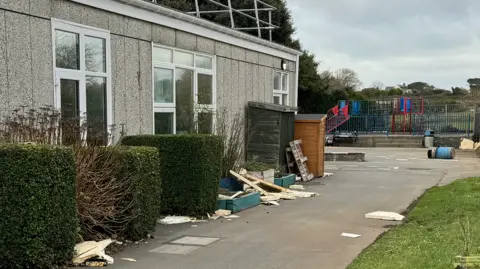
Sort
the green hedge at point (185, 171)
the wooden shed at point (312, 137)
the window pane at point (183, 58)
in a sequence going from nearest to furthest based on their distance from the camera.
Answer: the green hedge at point (185, 171), the window pane at point (183, 58), the wooden shed at point (312, 137)

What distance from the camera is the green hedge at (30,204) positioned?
498cm

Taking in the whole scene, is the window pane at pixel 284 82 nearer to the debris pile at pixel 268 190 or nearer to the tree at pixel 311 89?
the debris pile at pixel 268 190

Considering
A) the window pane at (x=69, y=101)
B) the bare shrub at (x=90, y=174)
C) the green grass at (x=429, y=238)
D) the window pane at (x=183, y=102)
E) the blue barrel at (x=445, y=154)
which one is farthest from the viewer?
the blue barrel at (x=445, y=154)

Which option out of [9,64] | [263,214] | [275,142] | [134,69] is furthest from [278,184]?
[9,64]

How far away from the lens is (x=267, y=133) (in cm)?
1340

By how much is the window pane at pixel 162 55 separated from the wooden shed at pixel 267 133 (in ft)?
11.9

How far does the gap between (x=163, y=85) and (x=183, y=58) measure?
0.94m

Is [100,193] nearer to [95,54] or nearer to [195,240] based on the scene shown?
[195,240]

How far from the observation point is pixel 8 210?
4980 millimetres

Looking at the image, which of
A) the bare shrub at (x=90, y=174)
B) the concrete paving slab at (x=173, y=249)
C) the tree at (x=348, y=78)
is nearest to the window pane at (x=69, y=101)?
the bare shrub at (x=90, y=174)

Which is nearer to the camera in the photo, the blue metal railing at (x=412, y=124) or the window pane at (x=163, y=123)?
the window pane at (x=163, y=123)

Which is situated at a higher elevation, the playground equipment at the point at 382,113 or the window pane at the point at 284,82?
the window pane at the point at 284,82

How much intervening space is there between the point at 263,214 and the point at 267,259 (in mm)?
3010

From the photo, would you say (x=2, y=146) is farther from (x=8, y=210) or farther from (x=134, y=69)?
(x=134, y=69)
